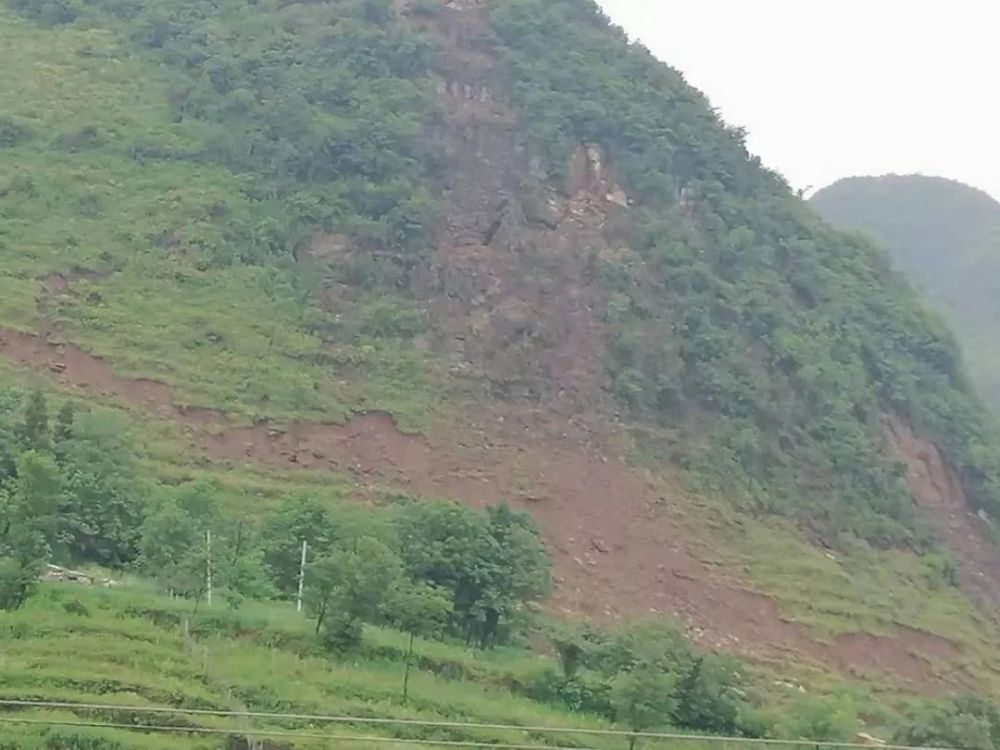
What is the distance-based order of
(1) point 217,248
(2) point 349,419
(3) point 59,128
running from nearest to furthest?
1. (2) point 349,419
2. (1) point 217,248
3. (3) point 59,128

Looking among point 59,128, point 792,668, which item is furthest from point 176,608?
point 59,128

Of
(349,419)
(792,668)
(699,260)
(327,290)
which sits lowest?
(792,668)

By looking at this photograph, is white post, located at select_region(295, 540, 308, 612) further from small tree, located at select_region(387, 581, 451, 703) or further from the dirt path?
the dirt path

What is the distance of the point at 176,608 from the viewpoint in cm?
2145

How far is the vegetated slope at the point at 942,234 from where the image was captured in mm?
85188

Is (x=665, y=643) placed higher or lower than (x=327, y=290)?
lower

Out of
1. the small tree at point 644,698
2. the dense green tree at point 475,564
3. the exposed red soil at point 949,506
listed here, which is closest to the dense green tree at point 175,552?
the dense green tree at point 475,564

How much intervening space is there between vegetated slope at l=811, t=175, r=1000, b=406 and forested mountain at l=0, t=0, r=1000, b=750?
40204 millimetres

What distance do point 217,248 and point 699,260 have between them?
14.2 metres

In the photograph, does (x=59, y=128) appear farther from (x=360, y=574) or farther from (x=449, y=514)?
(x=360, y=574)

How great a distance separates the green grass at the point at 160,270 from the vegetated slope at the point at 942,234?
52592 mm

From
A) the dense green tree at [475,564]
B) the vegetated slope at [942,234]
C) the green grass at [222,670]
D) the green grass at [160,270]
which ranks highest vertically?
the vegetated slope at [942,234]

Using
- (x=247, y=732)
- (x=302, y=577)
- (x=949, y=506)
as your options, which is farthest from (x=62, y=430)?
(x=949, y=506)

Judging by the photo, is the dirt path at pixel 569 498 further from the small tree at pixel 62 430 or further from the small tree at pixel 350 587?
the small tree at pixel 350 587
